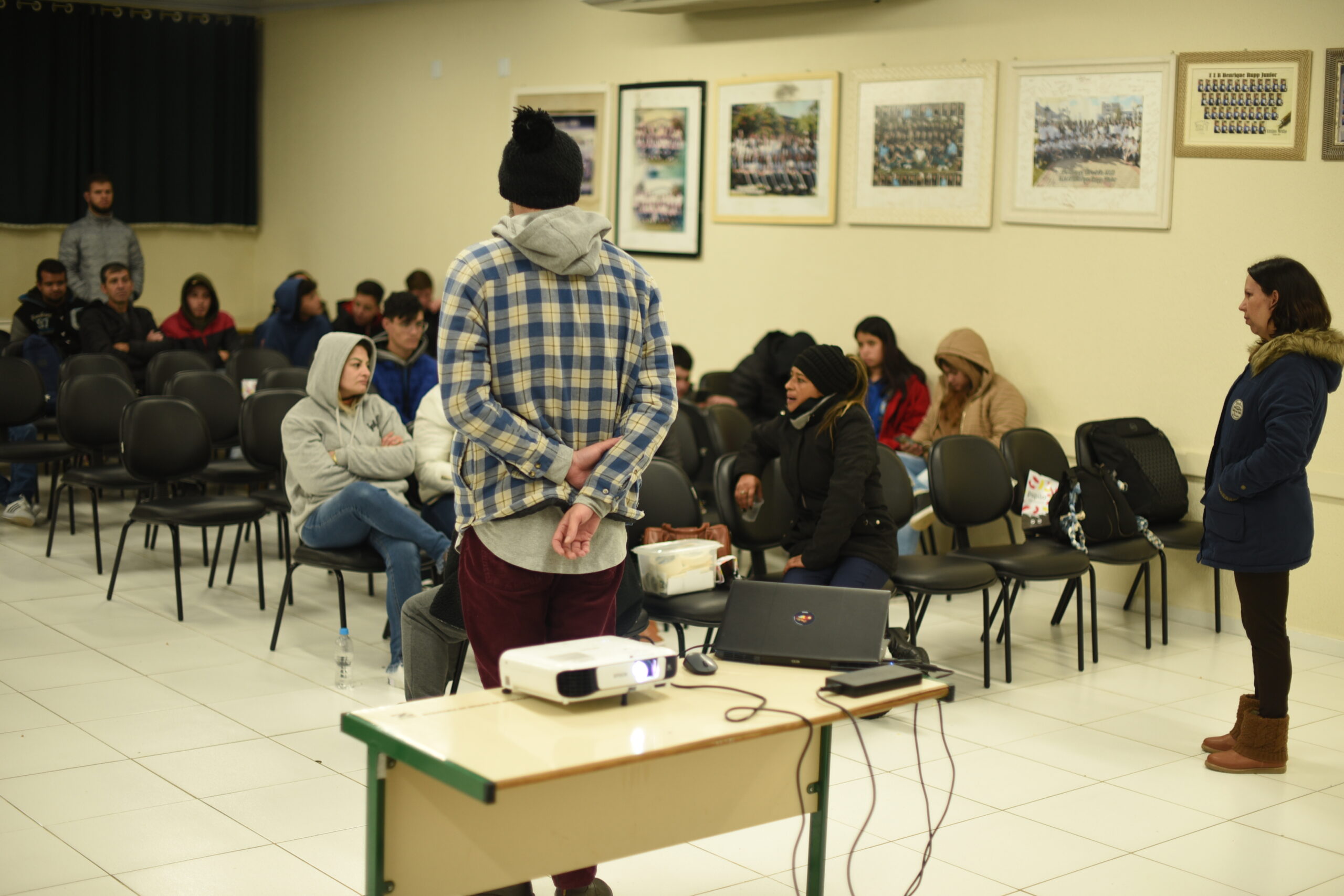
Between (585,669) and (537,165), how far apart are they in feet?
3.11

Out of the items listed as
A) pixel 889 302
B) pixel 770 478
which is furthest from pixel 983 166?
pixel 770 478

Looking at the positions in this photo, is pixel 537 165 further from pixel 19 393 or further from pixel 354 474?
pixel 19 393

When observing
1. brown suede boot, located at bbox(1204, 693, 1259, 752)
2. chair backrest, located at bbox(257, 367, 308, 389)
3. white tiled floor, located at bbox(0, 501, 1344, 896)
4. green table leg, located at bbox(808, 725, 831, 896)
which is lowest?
white tiled floor, located at bbox(0, 501, 1344, 896)

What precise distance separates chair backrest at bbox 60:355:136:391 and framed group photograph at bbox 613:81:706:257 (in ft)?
9.78

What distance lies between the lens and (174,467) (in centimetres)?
573

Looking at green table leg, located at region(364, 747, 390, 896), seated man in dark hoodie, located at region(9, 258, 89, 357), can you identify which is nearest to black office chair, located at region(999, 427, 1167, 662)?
green table leg, located at region(364, 747, 390, 896)

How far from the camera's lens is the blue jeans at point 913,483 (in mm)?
5945

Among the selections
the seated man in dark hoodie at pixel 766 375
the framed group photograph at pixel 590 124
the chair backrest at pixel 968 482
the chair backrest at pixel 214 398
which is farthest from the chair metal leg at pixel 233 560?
the framed group photograph at pixel 590 124

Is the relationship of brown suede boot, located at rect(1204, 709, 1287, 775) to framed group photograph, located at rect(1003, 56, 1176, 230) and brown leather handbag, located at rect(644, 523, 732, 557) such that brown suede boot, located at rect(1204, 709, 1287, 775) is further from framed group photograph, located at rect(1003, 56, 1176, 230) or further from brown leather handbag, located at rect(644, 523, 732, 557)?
framed group photograph, located at rect(1003, 56, 1176, 230)

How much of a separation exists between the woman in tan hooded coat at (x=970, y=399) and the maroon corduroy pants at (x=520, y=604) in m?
3.89

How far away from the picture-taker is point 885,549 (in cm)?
434

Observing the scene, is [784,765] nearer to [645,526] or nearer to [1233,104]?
[645,526]

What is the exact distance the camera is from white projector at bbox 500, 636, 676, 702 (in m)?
2.18

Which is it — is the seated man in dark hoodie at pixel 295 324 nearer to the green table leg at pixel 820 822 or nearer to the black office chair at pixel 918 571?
the black office chair at pixel 918 571
